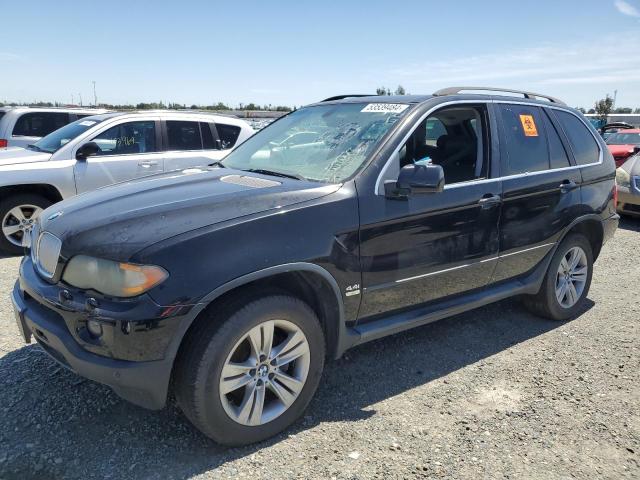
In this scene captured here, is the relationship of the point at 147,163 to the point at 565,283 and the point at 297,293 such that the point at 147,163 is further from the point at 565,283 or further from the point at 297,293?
the point at 565,283

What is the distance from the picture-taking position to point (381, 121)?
344 cm

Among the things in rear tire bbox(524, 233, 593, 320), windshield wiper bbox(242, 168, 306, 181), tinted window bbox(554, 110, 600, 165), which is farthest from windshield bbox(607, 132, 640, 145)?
windshield wiper bbox(242, 168, 306, 181)

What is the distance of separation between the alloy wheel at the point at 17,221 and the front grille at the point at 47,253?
3971mm

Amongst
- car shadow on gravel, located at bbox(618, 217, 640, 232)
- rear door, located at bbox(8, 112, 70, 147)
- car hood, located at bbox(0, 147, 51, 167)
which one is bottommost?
car shadow on gravel, located at bbox(618, 217, 640, 232)

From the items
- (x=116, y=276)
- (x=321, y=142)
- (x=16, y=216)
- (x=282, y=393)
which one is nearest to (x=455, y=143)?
(x=321, y=142)

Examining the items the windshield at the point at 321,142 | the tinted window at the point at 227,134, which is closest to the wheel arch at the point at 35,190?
the tinted window at the point at 227,134

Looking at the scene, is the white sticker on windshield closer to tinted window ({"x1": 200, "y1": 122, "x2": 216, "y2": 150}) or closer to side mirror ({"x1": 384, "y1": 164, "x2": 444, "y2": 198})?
side mirror ({"x1": 384, "y1": 164, "x2": 444, "y2": 198})

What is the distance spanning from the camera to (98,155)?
6820 millimetres

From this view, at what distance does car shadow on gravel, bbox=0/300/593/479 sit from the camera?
2.61 metres

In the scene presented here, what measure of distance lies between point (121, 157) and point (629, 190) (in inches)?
319

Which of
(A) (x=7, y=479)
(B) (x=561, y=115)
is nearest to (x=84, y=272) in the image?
(A) (x=7, y=479)

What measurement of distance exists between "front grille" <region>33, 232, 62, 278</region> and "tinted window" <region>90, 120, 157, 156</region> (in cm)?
435

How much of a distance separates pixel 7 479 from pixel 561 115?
467 centimetres

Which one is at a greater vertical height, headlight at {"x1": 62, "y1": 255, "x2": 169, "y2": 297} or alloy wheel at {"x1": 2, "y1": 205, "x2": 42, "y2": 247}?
headlight at {"x1": 62, "y1": 255, "x2": 169, "y2": 297}
